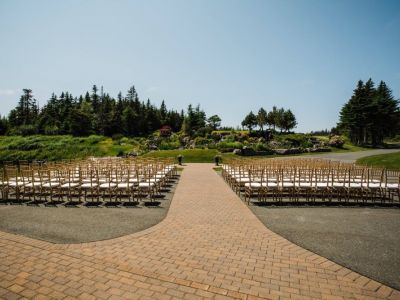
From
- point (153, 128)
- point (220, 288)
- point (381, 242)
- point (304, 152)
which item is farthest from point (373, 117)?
point (220, 288)

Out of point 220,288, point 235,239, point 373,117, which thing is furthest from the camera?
point 373,117

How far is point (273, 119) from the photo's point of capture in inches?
3167

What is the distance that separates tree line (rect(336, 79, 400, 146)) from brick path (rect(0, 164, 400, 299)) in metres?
63.3

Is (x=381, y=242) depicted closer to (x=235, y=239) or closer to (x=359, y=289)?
(x=359, y=289)

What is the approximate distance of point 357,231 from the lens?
7148mm

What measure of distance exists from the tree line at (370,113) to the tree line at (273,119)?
14.3 metres

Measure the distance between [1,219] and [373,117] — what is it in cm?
6833

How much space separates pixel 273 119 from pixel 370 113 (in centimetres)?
2746

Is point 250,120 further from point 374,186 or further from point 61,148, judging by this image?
point 374,186

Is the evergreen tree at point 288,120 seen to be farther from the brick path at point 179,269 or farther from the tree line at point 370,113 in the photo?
the brick path at point 179,269

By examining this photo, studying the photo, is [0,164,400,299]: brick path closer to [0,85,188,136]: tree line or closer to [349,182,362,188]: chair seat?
[349,182,362,188]: chair seat

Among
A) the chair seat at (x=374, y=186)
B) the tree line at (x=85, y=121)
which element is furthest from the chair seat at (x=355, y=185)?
the tree line at (x=85, y=121)

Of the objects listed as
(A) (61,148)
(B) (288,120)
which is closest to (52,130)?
(A) (61,148)

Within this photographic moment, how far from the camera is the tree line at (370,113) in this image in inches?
2285
